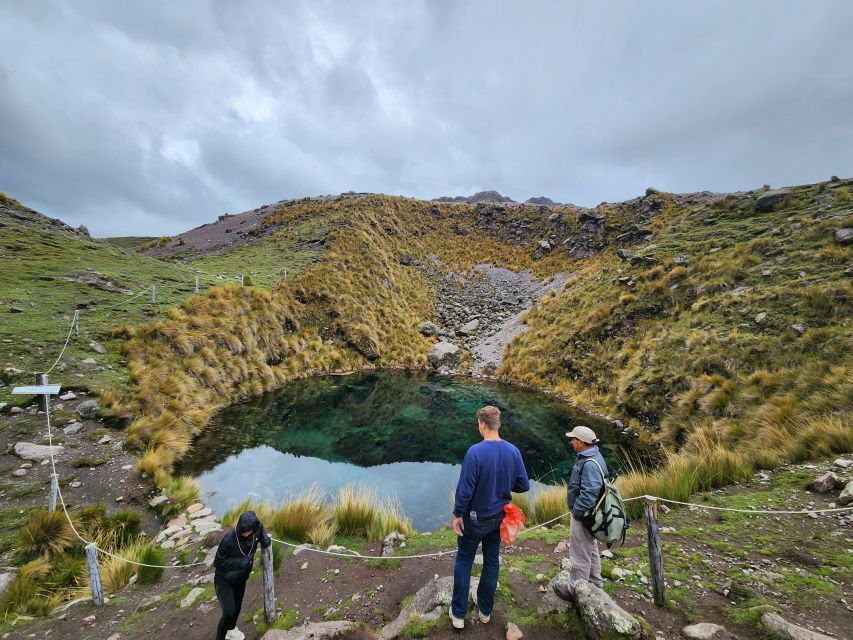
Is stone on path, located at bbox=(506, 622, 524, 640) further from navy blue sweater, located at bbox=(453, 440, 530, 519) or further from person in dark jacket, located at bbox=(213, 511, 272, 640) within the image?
person in dark jacket, located at bbox=(213, 511, 272, 640)

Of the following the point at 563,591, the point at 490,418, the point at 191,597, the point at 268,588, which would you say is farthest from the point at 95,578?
the point at 563,591

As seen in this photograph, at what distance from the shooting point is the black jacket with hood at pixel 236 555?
4.40 meters

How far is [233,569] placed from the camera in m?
4.43

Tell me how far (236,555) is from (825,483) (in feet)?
32.8

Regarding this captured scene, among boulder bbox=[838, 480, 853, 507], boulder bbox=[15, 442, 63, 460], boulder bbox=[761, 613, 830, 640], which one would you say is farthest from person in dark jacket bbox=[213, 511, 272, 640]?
boulder bbox=[838, 480, 853, 507]

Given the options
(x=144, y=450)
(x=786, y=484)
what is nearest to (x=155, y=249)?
(x=144, y=450)

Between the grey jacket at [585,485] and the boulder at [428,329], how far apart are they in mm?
28548

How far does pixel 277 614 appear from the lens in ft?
16.1

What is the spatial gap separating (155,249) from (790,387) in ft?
192

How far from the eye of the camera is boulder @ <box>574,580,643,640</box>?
3673 mm

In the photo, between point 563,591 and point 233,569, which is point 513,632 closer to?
point 563,591

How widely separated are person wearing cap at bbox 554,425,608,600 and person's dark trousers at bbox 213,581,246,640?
404 centimetres

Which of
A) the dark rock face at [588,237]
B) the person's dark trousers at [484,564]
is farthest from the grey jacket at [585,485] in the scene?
the dark rock face at [588,237]

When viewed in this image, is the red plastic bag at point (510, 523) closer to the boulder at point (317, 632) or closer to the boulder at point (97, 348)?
the boulder at point (317, 632)
